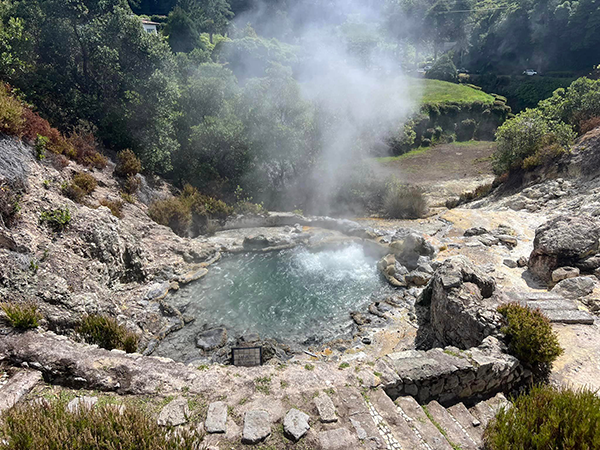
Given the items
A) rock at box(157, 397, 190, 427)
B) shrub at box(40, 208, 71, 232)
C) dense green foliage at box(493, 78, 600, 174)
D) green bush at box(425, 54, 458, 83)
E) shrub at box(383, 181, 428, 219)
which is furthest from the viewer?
green bush at box(425, 54, 458, 83)

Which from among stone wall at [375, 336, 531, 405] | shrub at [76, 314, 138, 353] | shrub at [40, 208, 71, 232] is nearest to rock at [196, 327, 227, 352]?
shrub at [76, 314, 138, 353]

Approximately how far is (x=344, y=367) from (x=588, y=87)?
26546 millimetres

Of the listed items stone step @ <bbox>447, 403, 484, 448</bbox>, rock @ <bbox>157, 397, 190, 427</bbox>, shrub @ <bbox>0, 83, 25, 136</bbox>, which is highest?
shrub @ <bbox>0, 83, 25, 136</bbox>

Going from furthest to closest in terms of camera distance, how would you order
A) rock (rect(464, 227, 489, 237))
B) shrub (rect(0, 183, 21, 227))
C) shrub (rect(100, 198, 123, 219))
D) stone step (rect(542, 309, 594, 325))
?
rock (rect(464, 227, 489, 237))
shrub (rect(100, 198, 123, 219))
shrub (rect(0, 183, 21, 227))
stone step (rect(542, 309, 594, 325))

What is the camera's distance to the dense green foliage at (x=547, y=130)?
771 inches

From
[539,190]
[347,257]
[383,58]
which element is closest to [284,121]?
[347,257]

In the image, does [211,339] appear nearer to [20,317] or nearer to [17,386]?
[20,317]

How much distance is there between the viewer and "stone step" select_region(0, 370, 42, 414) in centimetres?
532

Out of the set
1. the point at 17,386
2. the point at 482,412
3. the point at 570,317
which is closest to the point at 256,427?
the point at 17,386

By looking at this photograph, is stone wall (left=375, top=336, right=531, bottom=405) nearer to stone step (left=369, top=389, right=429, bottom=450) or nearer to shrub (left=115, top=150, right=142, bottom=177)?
stone step (left=369, top=389, right=429, bottom=450)

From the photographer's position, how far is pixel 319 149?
23.7m

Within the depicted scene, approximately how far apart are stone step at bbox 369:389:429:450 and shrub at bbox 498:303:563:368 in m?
3.31

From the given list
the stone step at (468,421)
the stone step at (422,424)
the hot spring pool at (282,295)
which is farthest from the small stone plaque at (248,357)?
the stone step at (468,421)

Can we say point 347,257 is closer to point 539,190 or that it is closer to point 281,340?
point 281,340
